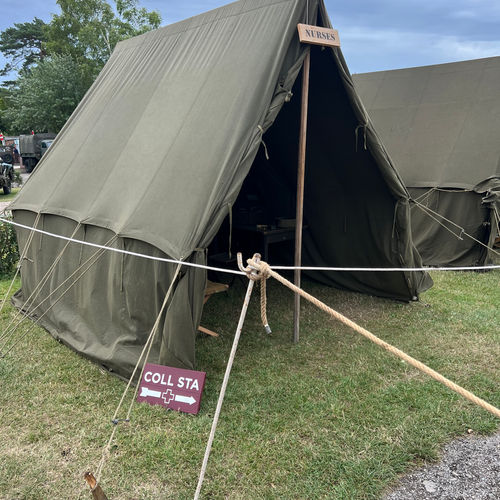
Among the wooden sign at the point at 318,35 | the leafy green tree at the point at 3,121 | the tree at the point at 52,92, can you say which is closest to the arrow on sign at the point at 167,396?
the wooden sign at the point at 318,35

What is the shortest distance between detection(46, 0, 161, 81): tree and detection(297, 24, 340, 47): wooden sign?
21831 millimetres

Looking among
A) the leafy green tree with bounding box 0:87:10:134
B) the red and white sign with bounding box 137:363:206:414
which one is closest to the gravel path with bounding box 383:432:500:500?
the red and white sign with bounding box 137:363:206:414

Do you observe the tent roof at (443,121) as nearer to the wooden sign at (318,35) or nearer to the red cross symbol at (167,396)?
the wooden sign at (318,35)

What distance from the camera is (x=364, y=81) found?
8359 mm

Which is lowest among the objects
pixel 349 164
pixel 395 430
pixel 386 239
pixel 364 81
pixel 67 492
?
pixel 67 492

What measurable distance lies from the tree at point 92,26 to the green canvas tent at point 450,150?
1911cm

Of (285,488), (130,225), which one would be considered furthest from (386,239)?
(285,488)

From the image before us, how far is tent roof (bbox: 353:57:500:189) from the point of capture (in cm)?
637

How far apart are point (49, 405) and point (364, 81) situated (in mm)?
7612

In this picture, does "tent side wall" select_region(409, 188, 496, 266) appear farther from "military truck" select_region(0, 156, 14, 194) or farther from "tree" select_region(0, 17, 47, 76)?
"tree" select_region(0, 17, 47, 76)

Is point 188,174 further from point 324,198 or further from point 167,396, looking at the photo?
point 324,198

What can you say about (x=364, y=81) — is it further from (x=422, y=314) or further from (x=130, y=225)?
(x=130, y=225)

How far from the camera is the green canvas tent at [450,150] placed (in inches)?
241

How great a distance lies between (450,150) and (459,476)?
211 inches
